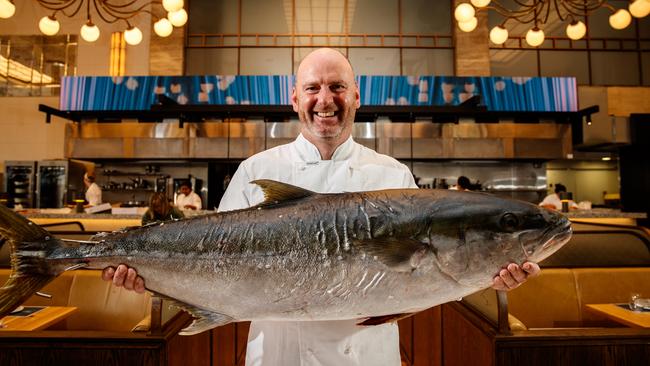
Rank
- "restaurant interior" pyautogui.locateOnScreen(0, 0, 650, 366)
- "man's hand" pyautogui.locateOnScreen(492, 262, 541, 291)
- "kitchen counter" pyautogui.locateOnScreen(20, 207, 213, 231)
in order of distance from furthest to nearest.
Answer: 1. "restaurant interior" pyautogui.locateOnScreen(0, 0, 650, 366)
2. "kitchen counter" pyautogui.locateOnScreen(20, 207, 213, 231)
3. "man's hand" pyautogui.locateOnScreen(492, 262, 541, 291)

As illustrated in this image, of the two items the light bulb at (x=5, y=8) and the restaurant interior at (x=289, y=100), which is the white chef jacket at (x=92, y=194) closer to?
the restaurant interior at (x=289, y=100)

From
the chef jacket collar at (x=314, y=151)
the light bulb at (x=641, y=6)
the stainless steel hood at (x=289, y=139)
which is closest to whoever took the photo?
the chef jacket collar at (x=314, y=151)

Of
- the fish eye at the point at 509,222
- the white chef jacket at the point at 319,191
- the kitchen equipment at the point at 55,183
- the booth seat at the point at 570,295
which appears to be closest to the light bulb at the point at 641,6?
the booth seat at the point at 570,295

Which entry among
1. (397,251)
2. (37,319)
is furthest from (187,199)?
(397,251)

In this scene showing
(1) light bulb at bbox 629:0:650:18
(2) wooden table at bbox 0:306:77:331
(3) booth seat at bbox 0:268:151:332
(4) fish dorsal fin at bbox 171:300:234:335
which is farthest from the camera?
(1) light bulb at bbox 629:0:650:18

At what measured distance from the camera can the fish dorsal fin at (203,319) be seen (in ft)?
3.84

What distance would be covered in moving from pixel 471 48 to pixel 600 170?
13.5ft

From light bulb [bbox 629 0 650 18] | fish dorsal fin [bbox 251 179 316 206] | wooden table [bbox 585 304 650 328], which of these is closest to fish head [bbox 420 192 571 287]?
fish dorsal fin [bbox 251 179 316 206]

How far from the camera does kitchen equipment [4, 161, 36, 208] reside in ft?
29.2

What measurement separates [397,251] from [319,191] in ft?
2.07

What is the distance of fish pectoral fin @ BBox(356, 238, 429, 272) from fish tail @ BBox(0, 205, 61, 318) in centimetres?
95

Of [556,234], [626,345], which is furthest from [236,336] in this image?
[556,234]

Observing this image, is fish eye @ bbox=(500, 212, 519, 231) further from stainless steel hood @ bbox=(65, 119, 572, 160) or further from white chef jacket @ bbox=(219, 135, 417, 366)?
stainless steel hood @ bbox=(65, 119, 572, 160)

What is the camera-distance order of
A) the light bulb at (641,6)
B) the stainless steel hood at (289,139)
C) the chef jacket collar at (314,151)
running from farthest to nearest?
the stainless steel hood at (289,139) < the light bulb at (641,6) < the chef jacket collar at (314,151)
